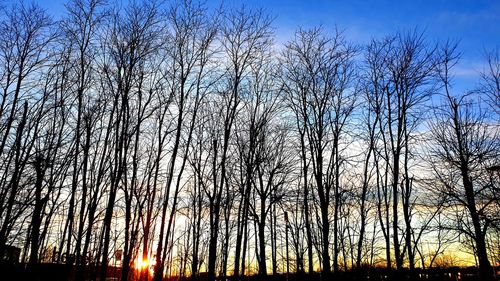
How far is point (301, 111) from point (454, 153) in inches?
299

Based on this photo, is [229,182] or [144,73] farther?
[229,182]

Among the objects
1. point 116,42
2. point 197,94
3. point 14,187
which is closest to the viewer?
point 14,187

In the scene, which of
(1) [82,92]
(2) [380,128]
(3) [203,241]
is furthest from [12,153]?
(3) [203,241]

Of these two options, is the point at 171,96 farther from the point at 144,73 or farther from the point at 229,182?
the point at 229,182

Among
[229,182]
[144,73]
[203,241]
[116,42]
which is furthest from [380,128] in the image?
[203,241]

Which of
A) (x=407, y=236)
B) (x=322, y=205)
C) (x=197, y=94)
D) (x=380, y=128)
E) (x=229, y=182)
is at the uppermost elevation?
(x=197, y=94)

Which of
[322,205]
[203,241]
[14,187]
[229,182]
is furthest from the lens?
[203,241]

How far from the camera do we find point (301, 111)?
54.8 ft

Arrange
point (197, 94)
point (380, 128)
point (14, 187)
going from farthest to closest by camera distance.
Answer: point (380, 128)
point (197, 94)
point (14, 187)

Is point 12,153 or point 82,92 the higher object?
point 82,92

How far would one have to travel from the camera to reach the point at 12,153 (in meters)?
13.9

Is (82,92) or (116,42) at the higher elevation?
(116,42)

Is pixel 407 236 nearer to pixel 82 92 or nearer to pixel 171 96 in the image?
pixel 171 96

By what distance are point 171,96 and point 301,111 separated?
6.06 metres
